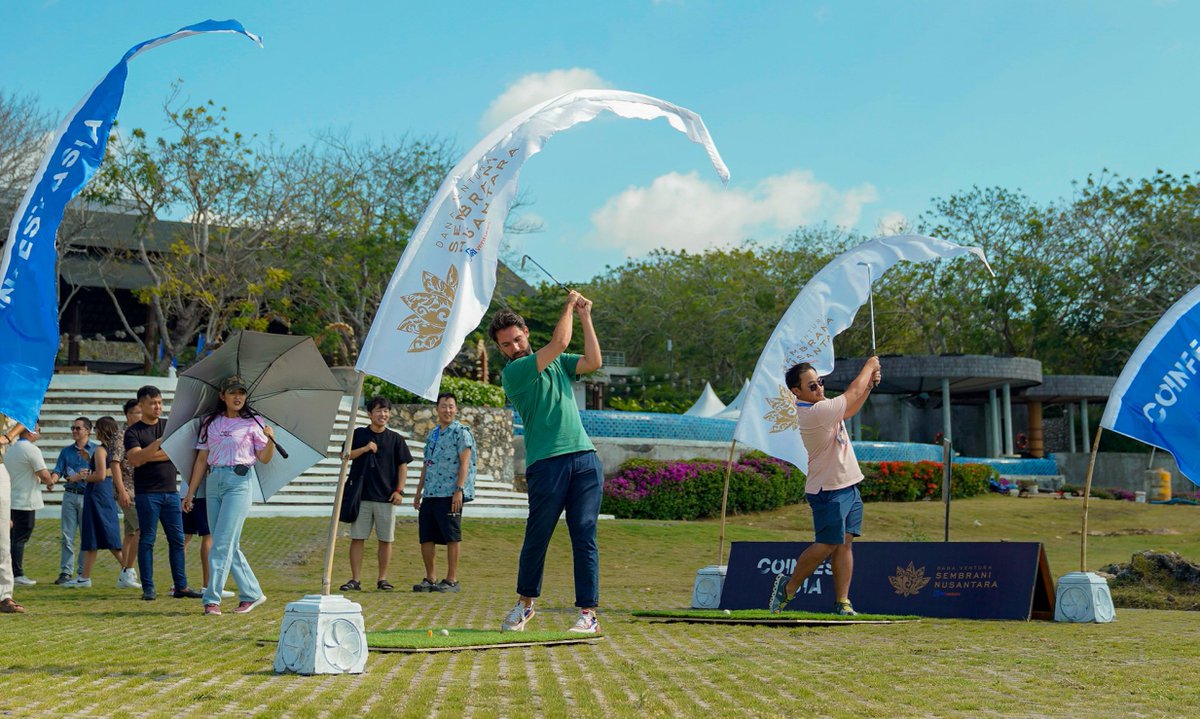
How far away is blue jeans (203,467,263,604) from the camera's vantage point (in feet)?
25.8

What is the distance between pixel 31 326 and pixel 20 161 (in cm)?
2859

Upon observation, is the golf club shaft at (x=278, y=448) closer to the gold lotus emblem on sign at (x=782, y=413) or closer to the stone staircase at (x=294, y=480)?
the gold lotus emblem on sign at (x=782, y=413)

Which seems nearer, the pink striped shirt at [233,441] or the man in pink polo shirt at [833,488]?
the man in pink polo shirt at [833,488]

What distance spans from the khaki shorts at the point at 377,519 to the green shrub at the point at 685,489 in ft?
45.8

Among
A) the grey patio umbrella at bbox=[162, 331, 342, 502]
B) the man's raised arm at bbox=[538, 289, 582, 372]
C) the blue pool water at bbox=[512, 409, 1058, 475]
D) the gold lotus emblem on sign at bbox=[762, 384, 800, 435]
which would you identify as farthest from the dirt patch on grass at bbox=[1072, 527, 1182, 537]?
the man's raised arm at bbox=[538, 289, 582, 372]

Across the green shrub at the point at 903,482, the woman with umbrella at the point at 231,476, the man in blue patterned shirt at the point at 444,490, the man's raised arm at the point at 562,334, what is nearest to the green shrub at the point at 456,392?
the green shrub at the point at 903,482

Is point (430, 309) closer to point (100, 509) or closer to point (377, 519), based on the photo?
point (377, 519)

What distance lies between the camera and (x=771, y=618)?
7.56 meters

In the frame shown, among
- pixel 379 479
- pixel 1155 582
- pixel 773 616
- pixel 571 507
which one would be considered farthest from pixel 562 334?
pixel 1155 582

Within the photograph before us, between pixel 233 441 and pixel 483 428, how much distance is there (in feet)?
58.1

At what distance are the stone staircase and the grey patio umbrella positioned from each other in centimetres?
1114

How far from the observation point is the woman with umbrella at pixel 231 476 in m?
7.93

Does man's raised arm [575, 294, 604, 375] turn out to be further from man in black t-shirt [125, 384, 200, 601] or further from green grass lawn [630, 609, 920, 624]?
man in black t-shirt [125, 384, 200, 601]

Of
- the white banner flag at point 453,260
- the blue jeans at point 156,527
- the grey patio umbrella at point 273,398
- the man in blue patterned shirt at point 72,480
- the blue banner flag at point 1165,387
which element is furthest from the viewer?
the man in blue patterned shirt at point 72,480
